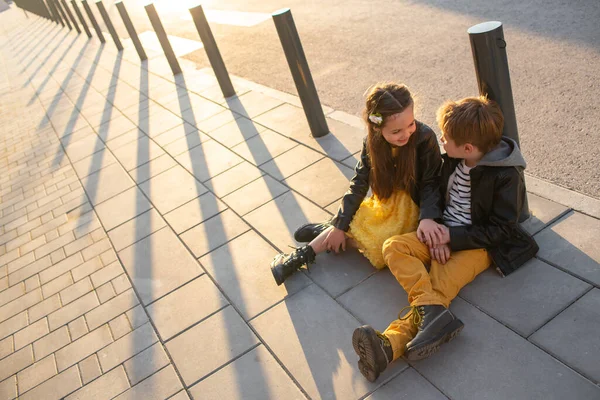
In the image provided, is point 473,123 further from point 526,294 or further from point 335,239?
point 335,239

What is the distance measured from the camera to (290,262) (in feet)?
11.0

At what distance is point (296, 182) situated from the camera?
4520mm

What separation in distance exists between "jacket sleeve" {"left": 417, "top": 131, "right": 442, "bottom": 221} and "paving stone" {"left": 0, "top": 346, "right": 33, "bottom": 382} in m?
2.60

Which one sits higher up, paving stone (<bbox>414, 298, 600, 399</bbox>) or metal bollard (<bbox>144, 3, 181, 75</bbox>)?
metal bollard (<bbox>144, 3, 181, 75</bbox>)

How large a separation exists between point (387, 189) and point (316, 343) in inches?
37.6

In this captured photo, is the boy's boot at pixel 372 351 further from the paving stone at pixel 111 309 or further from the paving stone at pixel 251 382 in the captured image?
the paving stone at pixel 111 309

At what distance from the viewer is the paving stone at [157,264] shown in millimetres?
3746

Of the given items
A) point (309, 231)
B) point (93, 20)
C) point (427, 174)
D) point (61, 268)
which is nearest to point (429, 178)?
point (427, 174)

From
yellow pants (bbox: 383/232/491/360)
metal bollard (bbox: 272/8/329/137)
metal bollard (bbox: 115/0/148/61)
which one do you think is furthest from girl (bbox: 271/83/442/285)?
metal bollard (bbox: 115/0/148/61)

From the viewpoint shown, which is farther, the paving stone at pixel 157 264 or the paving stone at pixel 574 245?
the paving stone at pixel 157 264

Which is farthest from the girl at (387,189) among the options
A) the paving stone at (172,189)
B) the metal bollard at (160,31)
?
the metal bollard at (160,31)

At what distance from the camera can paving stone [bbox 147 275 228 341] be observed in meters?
3.36

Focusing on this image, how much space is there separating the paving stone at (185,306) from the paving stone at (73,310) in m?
0.54

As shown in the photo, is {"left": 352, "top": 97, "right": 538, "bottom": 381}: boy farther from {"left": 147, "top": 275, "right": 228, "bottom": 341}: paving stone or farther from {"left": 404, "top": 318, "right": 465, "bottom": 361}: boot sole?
{"left": 147, "top": 275, "right": 228, "bottom": 341}: paving stone
